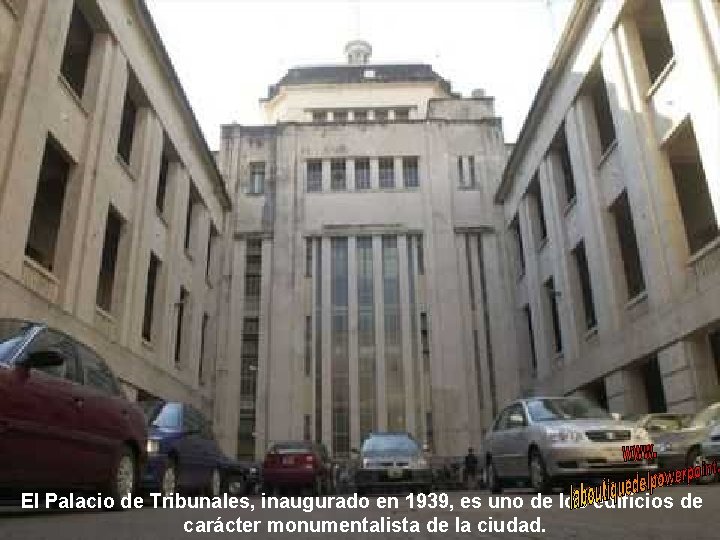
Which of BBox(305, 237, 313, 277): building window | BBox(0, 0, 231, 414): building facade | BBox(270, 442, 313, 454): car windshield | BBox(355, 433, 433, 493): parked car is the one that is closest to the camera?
BBox(0, 0, 231, 414): building facade

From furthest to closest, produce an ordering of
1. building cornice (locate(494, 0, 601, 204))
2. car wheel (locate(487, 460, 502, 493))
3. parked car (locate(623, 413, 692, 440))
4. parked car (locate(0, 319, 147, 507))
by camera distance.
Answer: building cornice (locate(494, 0, 601, 204)) < parked car (locate(623, 413, 692, 440)) < car wheel (locate(487, 460, 502, 493)) < parked car (locate(0, 319, 147, 507))

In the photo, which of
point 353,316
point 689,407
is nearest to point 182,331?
point 353,316

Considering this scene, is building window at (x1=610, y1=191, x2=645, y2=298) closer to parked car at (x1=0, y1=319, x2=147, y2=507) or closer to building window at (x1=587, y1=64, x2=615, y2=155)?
building window at (x1=587, y1=64, x2=615, y2=155)

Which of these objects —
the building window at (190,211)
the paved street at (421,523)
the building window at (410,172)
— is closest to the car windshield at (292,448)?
the paved street at (421,523)

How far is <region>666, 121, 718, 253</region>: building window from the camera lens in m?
17.7

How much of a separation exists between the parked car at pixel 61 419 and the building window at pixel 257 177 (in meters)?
23.1

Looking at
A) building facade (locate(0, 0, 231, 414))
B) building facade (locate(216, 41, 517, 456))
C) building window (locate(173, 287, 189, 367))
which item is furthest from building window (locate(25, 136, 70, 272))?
building facade (locate(216, 41, 517, 456))

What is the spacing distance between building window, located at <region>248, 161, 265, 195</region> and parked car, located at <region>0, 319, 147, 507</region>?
23.1m

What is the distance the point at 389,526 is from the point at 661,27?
1703 cm

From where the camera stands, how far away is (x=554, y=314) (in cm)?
2517

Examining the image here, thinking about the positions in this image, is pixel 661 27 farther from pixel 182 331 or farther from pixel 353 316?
pixel 182 331

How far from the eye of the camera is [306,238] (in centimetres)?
2959

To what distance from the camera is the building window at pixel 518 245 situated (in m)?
28.3

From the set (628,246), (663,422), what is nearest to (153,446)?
(663,422)
